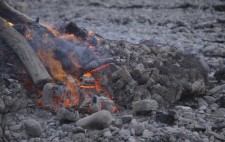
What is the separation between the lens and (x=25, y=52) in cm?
593

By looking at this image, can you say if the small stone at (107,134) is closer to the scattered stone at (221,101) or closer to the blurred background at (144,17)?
the scattered stone at (221,101)

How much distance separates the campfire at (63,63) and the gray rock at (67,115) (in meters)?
0.36

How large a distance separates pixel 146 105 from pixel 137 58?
1525 mm

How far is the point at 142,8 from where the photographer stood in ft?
56.6

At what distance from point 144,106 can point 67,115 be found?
4.04 feet

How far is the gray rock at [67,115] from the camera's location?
5031mm

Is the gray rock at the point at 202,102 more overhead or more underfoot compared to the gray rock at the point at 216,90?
more underfoot

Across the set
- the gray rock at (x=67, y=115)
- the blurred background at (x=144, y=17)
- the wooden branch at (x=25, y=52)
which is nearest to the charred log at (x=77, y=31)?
the wooden branch at (x=25, y=52)

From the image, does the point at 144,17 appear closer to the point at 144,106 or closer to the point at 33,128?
the point at 144,106

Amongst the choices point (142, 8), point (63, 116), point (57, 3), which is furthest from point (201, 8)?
point (63, 116)

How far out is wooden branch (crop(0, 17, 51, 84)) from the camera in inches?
225

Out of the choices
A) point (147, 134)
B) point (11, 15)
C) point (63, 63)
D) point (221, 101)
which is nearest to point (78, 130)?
point (147, 134)

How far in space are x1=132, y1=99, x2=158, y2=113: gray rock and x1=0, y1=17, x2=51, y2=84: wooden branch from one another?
151 centimetres

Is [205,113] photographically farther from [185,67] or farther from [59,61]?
[59,61]
